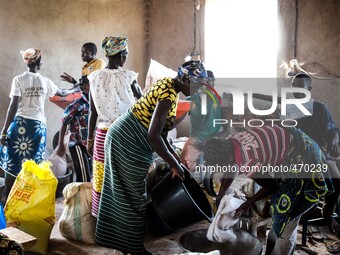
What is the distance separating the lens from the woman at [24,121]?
378 cm

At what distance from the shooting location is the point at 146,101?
2643 millimetres

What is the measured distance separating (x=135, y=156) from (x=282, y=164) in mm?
938

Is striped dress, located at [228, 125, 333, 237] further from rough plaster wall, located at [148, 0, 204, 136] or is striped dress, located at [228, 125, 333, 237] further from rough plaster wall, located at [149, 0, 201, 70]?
rough plaster wall, located at [149, 0, 201, 70]

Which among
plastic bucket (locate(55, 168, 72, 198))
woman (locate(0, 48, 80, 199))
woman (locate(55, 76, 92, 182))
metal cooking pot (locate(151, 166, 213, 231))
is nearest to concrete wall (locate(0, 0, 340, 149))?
plastic bucket (locate(55, 168, 72, 198))

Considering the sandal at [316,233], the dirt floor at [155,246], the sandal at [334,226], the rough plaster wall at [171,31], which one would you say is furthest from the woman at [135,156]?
the rough plaster wall at [171,31]

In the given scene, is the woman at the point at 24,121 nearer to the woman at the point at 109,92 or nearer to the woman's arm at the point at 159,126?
the woman at the point at 109,92

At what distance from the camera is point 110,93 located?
3025mm

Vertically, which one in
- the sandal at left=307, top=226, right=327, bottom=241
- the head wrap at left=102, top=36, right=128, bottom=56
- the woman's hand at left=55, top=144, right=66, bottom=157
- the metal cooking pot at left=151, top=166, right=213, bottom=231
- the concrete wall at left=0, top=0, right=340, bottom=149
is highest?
the concrete wall at left=0, top=0, right=340, bottom=149

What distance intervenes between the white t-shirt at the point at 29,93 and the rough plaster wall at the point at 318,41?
2.97 m

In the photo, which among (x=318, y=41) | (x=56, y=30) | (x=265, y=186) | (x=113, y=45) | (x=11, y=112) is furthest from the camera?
(x=56, y=30)

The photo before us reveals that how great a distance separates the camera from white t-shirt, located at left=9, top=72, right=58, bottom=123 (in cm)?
376

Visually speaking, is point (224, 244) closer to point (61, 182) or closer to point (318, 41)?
point (61, 182)

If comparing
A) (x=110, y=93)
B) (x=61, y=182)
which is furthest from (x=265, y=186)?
(x=61, y=182)

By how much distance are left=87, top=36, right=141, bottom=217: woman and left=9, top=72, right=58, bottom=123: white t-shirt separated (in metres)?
0.99
